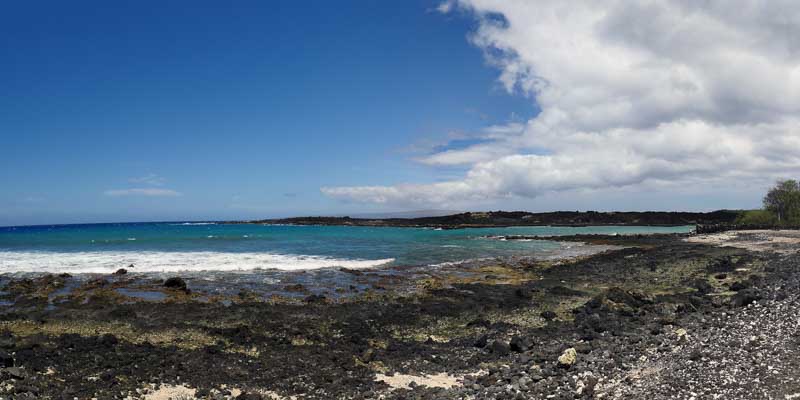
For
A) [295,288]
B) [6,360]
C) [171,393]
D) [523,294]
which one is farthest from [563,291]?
[6,360]

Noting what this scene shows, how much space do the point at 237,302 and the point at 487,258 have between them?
23569 mm

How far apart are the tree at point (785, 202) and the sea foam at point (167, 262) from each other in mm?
63150

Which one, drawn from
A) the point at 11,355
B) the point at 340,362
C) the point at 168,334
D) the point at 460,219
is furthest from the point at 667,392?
the point at 460,219

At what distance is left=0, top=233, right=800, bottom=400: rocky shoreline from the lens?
8648 millimetres

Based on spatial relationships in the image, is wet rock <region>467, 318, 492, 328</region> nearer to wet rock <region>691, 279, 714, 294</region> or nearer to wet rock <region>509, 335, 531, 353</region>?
wet rock <region>509, 335, 531, 353</region>

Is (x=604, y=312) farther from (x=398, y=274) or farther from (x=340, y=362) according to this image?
(x=398, y=274)

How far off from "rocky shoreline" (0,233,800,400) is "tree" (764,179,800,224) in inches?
2253

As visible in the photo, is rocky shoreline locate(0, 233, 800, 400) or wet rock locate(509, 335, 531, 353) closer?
rocky shoreline locate(0, 233, 800, 400)

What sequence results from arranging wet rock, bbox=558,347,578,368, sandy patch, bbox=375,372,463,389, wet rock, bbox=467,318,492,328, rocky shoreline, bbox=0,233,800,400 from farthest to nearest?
wet rock, bbox=467,318,492,328, sandy patch, bbox=375,372,463,389, wet rock, bbox=558,347,578,368, rocky shoreline, bbox=0,233,800,400

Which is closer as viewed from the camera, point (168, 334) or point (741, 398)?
point (741, 398)

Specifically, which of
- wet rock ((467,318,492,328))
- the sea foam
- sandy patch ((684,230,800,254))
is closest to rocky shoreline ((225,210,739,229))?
sandy patch ((684,230,800,254))

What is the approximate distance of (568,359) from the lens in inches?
381

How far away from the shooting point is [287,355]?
11562mm

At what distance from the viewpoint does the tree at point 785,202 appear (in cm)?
6378
